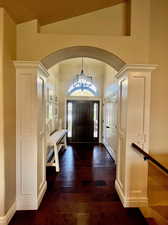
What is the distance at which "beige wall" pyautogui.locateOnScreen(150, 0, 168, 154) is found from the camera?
2953 millimetres

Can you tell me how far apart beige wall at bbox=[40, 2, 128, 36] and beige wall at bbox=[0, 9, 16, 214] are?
656mm

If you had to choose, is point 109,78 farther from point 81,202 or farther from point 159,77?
point 81,202

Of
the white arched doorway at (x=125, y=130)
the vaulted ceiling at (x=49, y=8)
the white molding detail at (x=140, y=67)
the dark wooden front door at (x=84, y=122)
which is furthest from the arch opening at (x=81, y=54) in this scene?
the dark wooden front door at (x=84, y=122)

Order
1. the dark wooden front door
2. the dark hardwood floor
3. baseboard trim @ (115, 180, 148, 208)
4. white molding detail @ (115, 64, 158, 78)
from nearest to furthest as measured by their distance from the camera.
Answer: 1. the dark hardwood floor
2. white molding detail @ (115, 64, 158, 78)
3. baseboard trim @ (115, 180, 148, 208)
4. the dark wooden front door

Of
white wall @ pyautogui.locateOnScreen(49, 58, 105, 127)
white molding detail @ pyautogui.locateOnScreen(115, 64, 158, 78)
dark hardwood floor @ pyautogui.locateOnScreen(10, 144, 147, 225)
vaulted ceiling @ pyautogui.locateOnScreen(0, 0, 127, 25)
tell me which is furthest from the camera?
white wall @ pyautogui.locateOnScreen(49, 58, 105, 127)

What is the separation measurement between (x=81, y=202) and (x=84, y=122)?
17.6 ft

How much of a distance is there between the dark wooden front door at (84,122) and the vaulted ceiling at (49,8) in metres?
5.48

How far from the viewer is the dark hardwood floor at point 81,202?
2.43 meters

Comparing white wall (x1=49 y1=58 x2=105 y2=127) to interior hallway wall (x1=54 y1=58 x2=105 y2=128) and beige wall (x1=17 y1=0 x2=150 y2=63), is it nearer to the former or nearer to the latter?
interior hallway wall (x1=54 y1=58 x2=105 y2=128)

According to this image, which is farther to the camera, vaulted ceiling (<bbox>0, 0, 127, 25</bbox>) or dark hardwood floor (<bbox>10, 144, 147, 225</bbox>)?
dark hardwood floor (<bbox>10, 144, 147, 225</bbox>)

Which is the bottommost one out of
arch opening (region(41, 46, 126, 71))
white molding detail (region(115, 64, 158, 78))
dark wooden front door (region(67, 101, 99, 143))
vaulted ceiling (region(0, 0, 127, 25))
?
dark wooden front door (region(67, 101, 99, 143))

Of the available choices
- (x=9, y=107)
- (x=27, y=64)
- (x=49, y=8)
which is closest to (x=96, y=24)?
(x=49, y=8)

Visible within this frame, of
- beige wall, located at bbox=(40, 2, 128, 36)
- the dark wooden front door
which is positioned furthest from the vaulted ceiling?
the dark wooden front door

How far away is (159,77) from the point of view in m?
2.99
